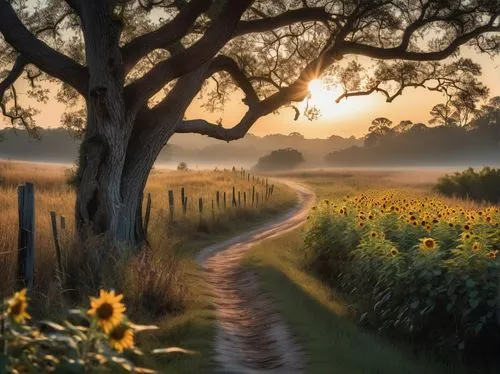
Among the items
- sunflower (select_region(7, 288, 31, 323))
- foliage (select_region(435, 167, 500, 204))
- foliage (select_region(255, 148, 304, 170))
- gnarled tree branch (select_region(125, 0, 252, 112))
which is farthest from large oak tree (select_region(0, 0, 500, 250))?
foliage (select_region(255, 148, 304, 170))

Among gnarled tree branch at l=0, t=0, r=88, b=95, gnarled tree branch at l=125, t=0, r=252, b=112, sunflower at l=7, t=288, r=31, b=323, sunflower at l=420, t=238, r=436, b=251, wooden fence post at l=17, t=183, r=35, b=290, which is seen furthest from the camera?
gnarled tree branch at l=0, t=0, r=88, b=95

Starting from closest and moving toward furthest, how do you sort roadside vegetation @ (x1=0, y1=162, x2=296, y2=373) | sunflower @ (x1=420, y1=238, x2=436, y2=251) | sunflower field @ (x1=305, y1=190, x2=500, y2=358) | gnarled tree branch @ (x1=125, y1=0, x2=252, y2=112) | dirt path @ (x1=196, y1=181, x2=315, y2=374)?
dirt path @ (x1=196, y1=181, x2=315, y2=374)
roadside vegetation @ (x1=0, y1=162, x2=296, y2=373)
sunflower field @ (x1=305, y1=190, x2=500, y2=358)
sunflower @ (x1=420, y1=238, x2=436, y2=251)
gnarled tree branch @ (x1=125, y1=0, x2=252, y2=112)

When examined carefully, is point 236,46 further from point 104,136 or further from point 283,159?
point 283,159

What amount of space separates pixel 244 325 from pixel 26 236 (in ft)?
12.7

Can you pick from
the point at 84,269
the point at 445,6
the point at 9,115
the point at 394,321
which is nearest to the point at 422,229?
the point at 394,321

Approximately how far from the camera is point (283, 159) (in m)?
155

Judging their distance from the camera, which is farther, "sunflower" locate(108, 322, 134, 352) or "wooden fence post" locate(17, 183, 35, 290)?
"wooden fence post" locate(17, 183, 35, 290)

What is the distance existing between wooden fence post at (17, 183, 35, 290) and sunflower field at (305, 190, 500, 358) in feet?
17.9

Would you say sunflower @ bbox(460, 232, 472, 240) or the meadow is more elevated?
sunflower @ bbox(460, 232, 472, 240)

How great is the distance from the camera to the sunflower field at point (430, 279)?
9703 millimetres

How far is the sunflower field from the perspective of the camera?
9703mm

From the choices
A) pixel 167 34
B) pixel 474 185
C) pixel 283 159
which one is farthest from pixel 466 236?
pixel 283 159

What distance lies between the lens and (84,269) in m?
11.6

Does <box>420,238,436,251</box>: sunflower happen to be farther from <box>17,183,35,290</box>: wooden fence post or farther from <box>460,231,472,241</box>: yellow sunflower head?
<box>17,183,35,290</box>: wooden fence post
